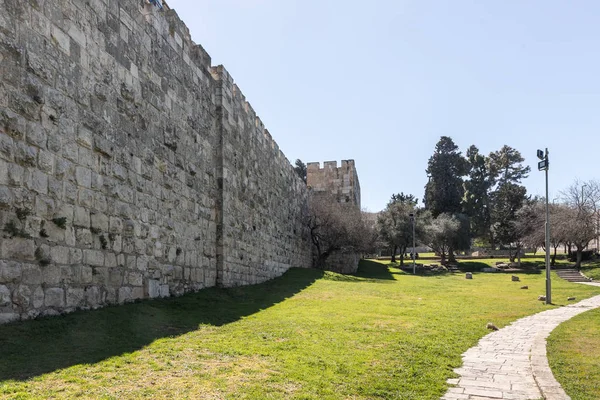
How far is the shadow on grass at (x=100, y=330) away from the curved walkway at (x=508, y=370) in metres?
3.75

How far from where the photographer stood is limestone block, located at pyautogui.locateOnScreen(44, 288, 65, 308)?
230 inches

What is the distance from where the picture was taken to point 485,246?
58.8 meters

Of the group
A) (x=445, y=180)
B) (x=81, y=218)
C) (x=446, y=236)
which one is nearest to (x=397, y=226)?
(x=446, y=236)

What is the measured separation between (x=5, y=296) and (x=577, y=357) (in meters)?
7.37

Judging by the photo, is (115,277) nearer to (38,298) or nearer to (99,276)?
(99,276)

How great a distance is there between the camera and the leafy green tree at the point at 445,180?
51.0 m

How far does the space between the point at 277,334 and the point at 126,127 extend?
4.36 meters

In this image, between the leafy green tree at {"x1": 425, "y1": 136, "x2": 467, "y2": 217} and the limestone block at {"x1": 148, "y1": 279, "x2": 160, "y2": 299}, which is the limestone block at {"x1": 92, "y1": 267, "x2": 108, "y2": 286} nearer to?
the limestone block at {"x1": 148, "y1": 279, "x2": 160, "y2": 299}

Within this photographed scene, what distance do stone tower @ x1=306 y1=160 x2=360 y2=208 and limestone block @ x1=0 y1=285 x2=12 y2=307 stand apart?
28397 millimetres

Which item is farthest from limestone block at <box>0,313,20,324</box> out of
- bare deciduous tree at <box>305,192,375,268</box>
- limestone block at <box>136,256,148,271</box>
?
bare deciduous tree at <box>305,192,375,268</box>

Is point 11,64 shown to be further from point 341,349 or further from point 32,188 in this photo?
point 341,349

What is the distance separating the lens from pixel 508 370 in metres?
5.60

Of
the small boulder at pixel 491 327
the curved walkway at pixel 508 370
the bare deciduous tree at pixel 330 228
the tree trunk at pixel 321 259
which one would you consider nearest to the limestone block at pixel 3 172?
the curved walkway at pixel 508 370

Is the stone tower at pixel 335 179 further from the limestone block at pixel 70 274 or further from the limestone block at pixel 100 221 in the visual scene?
the limestone block at pixel 70 274
